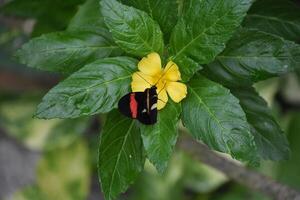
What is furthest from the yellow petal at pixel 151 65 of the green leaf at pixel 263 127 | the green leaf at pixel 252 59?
the green leaf at pixel 263 127

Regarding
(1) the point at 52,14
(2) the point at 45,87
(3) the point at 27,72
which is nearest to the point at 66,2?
(1) the point at 52,14

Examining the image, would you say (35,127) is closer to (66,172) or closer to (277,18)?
(66,172)

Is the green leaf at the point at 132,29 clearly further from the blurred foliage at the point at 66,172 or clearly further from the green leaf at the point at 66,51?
the blurred foliage at the point at 66,172

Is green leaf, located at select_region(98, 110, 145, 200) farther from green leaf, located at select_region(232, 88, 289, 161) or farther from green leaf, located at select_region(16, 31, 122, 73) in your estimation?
green leaf, located at select_region(232, 88, 289, 161)

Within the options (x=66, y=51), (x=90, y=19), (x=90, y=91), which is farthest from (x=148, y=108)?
(x=90, y=19)

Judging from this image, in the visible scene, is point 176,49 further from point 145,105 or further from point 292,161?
point 292,161

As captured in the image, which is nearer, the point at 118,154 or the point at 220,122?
the point at 220,122
